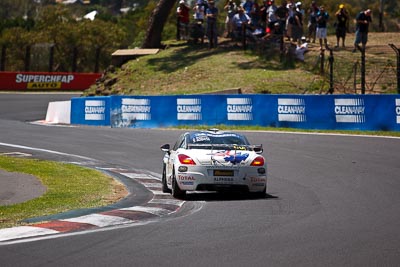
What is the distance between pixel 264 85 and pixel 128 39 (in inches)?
1537

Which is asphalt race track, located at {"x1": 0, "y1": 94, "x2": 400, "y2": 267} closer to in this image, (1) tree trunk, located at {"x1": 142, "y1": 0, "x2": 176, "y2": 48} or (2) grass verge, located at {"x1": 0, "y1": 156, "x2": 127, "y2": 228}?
(2) grass verge, located at {"x1": 0, "y1": 156, "x2": 127, "y2": 228}

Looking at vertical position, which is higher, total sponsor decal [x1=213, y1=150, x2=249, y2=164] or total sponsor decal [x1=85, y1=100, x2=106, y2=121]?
total sponsor decal [x1=85, y1=100, x2=106, y2=121]

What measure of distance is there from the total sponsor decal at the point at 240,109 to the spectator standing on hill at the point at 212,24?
8.61 m

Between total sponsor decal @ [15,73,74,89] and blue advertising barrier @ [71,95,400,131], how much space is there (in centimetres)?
1919

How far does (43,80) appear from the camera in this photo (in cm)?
5453

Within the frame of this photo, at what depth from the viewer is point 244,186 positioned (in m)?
15.2

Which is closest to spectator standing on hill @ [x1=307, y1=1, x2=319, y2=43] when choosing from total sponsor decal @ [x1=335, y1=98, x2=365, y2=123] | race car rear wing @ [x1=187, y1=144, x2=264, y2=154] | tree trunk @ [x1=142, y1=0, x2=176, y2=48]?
tree trunk @ [x1=142, y1=0, x2=176, y2=48]

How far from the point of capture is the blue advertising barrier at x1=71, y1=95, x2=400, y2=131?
93.8 feet

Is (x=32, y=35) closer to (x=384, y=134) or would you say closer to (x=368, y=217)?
(x=384, y=134)

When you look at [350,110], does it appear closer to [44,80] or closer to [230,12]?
[230,12]

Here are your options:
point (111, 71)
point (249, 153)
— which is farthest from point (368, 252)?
point (111, 71)

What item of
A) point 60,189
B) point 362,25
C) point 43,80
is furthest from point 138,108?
point 43,80

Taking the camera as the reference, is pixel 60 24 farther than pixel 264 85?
Yes

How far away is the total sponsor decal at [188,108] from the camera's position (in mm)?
31891
